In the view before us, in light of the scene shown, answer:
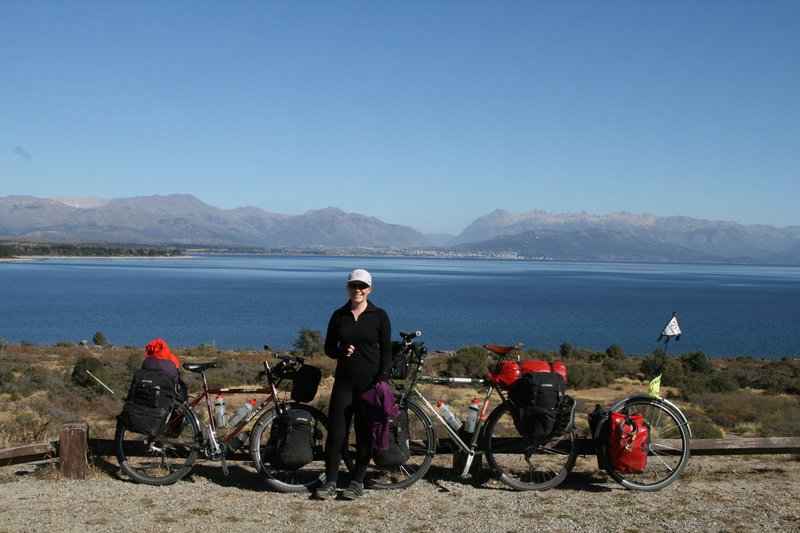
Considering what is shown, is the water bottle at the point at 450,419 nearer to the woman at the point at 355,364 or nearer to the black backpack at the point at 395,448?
the black backpack at the point at 395,448

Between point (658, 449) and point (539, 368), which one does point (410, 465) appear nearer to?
point (539, 368)

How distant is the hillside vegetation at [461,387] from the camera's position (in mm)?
11781

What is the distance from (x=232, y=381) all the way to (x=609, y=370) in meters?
14.7

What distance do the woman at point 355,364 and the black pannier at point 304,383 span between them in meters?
0.25

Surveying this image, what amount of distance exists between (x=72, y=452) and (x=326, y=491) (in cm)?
236

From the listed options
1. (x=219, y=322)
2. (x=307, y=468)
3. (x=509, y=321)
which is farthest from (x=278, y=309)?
(x=307, y=468)

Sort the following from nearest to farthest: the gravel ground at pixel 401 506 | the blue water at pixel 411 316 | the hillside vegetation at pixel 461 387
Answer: the gravel ground at pixel 401 506 → the hillside vegetation at pixel 461 387 → the blue water at pixel 411 316

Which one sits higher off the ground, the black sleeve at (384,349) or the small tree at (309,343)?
the black sleeve at (384,349)

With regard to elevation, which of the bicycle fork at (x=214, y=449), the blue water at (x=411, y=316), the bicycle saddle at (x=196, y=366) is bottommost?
the blue water at (x=411, y=316)

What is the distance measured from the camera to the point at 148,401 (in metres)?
6.41

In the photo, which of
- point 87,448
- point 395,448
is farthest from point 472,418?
point 87,448

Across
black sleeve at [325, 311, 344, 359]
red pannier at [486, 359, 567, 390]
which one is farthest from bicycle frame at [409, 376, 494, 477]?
black sleeve at [325, 311, 344, 359]

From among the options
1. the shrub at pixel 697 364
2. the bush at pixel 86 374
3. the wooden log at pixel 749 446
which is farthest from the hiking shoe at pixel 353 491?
the shrub at pixel 697 364

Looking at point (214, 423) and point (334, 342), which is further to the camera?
point (214, 423)
